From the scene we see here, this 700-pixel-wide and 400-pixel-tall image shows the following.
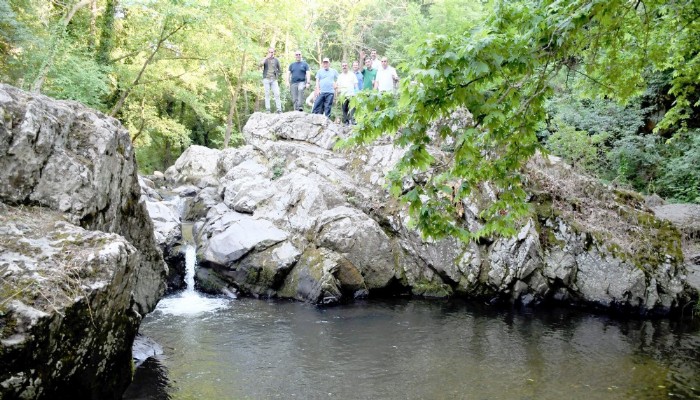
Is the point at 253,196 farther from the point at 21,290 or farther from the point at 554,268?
the point at 21,290

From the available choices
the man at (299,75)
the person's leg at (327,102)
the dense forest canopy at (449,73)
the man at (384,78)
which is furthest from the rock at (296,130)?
the dense forest canopy at (449,73)

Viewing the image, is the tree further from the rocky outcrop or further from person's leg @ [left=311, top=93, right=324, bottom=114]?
person's leg @ [left=311, top=93, right=324, bottom=114]

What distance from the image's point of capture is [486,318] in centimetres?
1109

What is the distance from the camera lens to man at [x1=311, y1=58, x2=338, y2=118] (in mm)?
17438

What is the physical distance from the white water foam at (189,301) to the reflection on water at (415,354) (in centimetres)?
43

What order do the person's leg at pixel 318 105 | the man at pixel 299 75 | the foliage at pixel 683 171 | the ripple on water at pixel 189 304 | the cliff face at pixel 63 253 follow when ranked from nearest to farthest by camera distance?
the cliff face at pixel 63 253 < the ripple on water at pixel 189 304 < the foliage at pixel 683 171 < the man at pixel 299 75 < the person's leg at pixel 318 105

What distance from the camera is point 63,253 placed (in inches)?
196

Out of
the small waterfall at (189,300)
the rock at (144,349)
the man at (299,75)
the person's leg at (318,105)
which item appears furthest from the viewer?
the person's leg at (318,105)

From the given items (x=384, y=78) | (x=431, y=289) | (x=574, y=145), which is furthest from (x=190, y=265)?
(x=574, y=145)

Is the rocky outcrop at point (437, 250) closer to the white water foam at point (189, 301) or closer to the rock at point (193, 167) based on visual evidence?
the white water foam at point (189, 301)

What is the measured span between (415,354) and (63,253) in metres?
5.90

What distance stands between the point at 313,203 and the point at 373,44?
22179mm

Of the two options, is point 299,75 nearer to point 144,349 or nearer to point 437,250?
point 437,250

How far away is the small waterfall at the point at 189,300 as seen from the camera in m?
10.7
